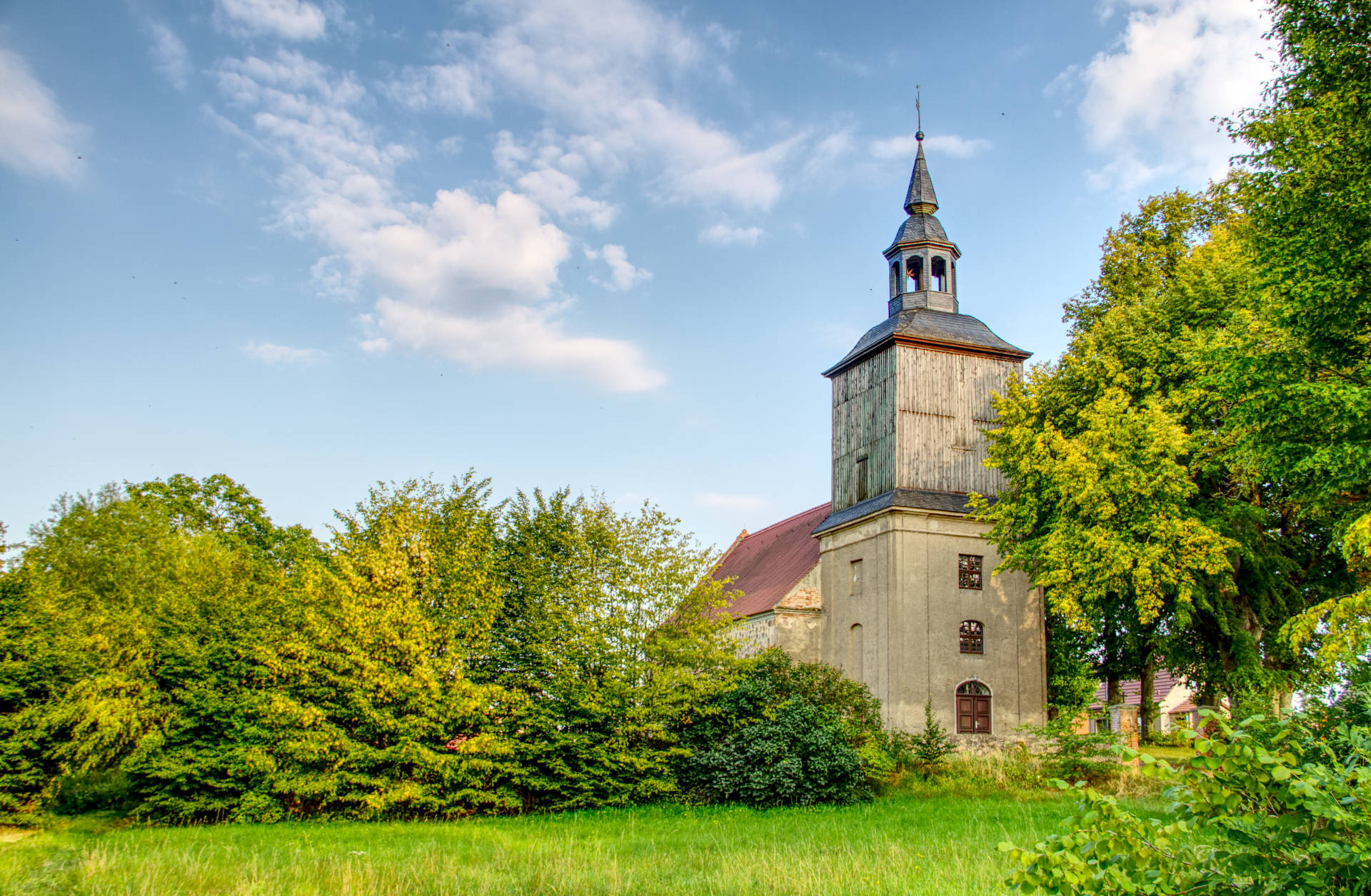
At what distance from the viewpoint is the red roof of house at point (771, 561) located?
101 feet

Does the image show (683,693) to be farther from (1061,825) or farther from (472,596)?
(1061,825)

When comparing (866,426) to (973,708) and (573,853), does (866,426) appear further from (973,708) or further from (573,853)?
(573,853)

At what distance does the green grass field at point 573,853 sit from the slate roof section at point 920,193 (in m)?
18.5

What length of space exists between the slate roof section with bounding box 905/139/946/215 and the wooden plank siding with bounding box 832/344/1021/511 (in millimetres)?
5427

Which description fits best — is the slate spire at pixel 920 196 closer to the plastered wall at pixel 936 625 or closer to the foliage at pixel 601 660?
the plastered wall at pixel 936 625

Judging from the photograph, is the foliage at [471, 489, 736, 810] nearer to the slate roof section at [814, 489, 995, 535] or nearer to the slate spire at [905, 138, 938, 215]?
the slate roof section at [814, 489, 995, 535]

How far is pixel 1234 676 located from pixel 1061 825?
19.1 m

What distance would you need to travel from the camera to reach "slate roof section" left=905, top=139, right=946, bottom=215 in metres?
30.0

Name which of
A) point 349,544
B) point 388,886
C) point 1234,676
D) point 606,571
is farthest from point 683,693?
point 1234,676

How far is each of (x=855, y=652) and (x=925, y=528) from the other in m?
4.17

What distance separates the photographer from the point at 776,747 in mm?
18859

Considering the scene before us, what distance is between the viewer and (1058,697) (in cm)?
2627

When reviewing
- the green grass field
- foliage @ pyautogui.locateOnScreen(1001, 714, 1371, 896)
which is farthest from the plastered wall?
foliage @ pyautogui.locateOnScreen(1001, 714, 1371, 896)

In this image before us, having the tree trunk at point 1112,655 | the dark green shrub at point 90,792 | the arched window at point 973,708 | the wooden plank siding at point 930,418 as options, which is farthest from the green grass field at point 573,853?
the wooden plank siding at point 930,418
